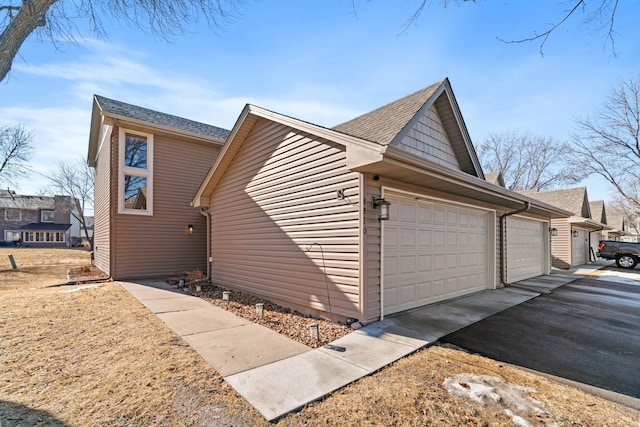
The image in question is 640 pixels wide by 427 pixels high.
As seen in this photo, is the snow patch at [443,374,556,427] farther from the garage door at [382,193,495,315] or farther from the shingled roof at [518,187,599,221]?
the shingled roof at [518,187,599,221]

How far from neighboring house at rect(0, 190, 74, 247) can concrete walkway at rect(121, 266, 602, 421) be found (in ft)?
137

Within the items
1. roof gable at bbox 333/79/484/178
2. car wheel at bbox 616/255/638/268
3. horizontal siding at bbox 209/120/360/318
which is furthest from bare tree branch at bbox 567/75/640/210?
horizontal siding at bbox 209/120/360/318

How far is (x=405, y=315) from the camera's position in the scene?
5562 mm

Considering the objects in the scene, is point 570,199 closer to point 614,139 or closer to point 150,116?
point 614,139

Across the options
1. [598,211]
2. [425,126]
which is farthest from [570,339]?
[598,211]

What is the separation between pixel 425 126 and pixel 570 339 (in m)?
5.35

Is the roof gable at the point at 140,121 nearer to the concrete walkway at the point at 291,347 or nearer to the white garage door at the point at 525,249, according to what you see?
the concrete walkway at the point at 291,347

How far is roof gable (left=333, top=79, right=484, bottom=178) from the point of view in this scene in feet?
21.7

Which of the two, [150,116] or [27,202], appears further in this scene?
[27,202]

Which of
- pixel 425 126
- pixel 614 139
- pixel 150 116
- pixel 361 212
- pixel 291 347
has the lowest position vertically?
pixel 291 347

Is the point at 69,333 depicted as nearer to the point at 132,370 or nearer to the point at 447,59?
the point at 132,370

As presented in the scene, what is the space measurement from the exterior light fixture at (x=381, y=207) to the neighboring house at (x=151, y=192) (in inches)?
330

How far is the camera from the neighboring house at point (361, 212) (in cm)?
498

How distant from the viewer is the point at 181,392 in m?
2.92
